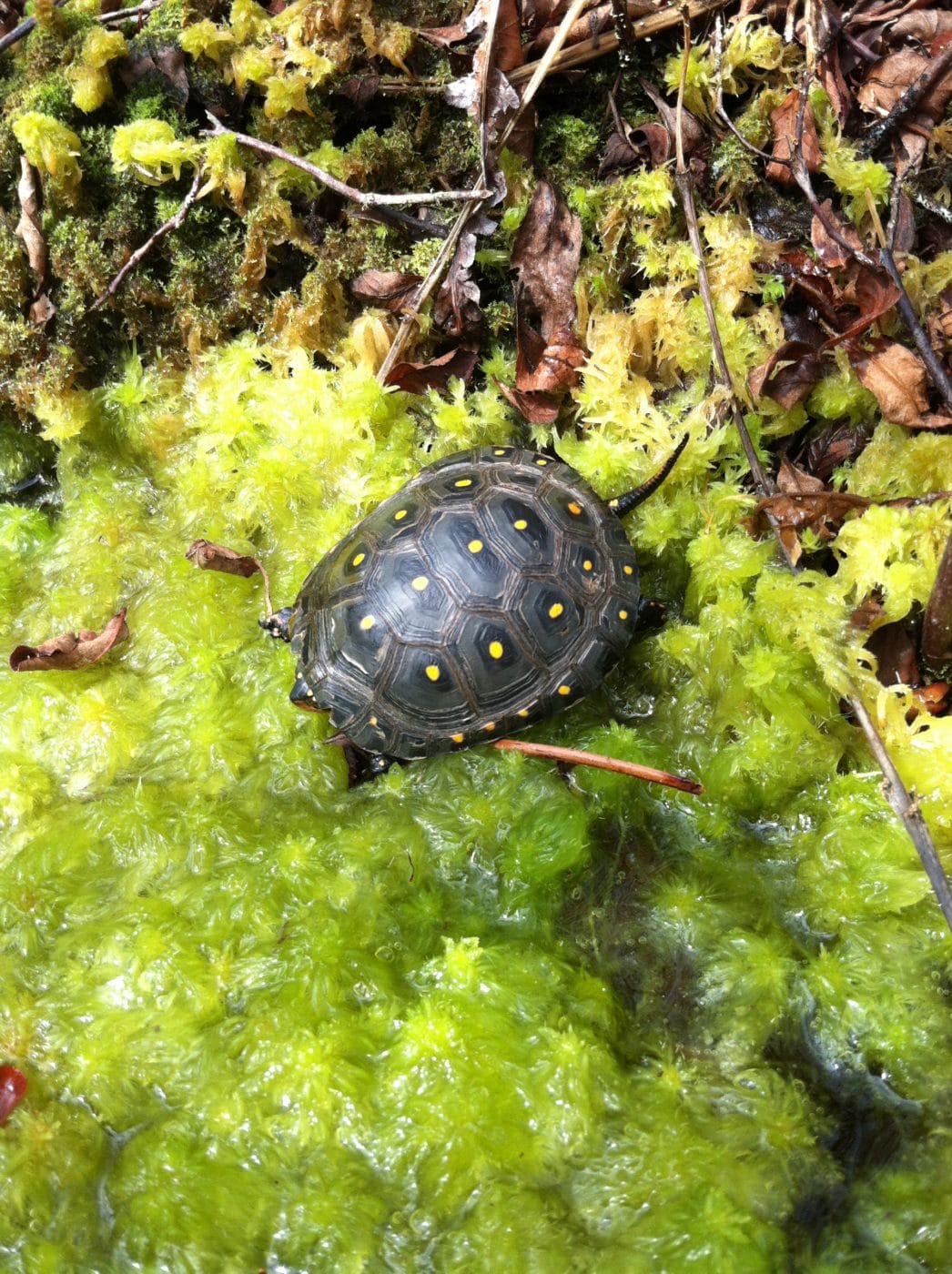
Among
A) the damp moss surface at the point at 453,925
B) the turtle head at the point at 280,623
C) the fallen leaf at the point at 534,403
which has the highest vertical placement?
the fallen leaf at the point at 534,403

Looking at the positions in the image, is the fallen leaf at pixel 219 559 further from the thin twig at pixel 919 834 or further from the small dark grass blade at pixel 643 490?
the thin twig at pixel 919 834

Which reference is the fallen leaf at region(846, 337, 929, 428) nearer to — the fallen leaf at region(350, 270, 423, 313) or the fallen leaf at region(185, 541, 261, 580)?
the fallen leaf at region(350, 270, 423, 313)

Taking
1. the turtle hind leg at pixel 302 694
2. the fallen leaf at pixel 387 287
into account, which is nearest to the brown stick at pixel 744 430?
the fallen leaf at pixel 387 287

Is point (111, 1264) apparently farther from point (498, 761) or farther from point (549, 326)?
point (549, 326)

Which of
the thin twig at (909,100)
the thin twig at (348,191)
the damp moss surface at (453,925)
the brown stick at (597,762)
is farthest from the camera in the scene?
the thin twig at (348,191)

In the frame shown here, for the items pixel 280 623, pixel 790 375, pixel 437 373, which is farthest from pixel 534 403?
pixel 280 623

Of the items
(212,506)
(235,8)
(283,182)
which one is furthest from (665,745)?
(235,8)
